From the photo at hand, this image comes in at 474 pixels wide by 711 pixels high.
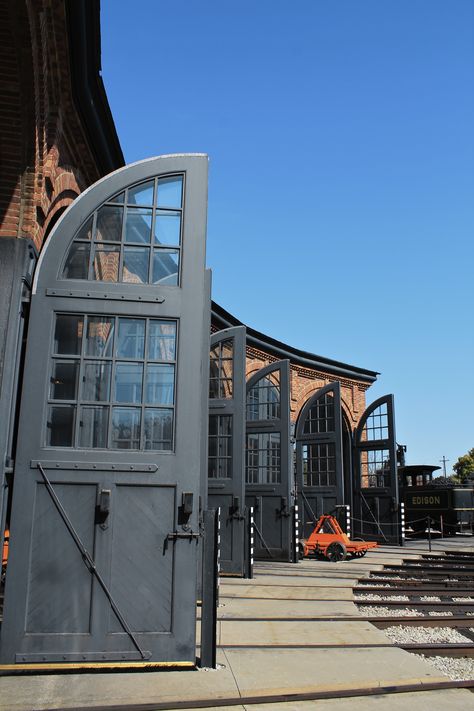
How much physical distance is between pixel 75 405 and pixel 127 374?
54 centimetres

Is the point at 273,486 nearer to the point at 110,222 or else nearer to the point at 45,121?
the point at 45,121

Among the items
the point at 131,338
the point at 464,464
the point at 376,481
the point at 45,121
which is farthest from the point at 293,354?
the point at 464,464

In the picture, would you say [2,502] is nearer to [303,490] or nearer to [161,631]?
[161,631]

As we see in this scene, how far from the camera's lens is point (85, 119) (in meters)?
9.52

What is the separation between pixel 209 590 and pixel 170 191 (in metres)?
3.79

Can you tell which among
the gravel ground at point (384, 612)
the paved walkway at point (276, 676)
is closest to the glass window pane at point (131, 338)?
the paved walkway at point (276, 676)

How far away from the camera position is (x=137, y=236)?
20.1 ft

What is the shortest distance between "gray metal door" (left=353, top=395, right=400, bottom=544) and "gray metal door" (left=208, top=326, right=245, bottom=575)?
8412 mm

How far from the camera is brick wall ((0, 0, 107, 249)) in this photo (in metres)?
7.22

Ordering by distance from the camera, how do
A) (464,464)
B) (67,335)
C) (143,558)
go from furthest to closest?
(464,464) < (67,335) < (143,558)

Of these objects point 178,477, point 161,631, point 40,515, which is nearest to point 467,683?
point 161,631

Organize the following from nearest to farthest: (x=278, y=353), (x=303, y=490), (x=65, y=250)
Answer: (x=65, y=250) → (x=303, y=490) → (x=278, y=353)

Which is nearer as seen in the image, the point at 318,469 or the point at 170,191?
the point at 170,191

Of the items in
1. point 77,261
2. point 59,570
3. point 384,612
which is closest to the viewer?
point 59,570
